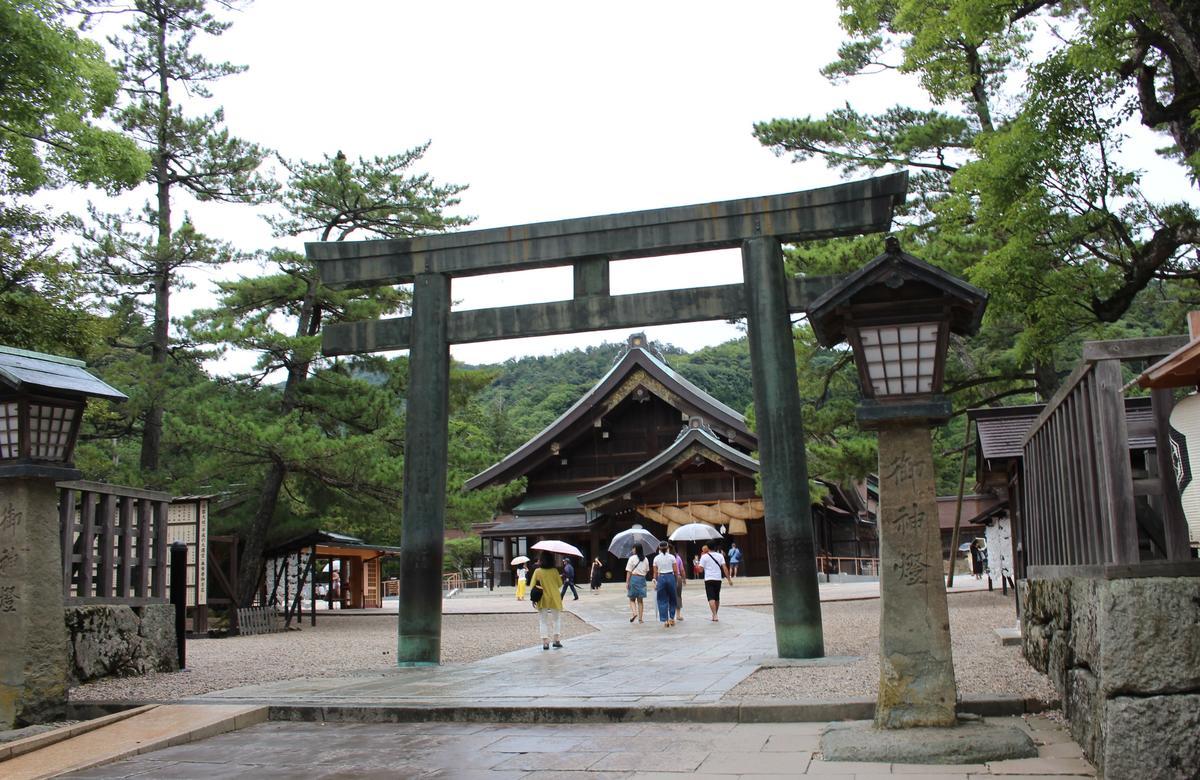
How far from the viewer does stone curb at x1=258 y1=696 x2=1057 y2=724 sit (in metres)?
6.35

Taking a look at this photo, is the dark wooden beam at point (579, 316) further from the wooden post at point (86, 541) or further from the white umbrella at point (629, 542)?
the white umbrella at point (629, 542)

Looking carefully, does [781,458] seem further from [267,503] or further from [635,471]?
[635,471]

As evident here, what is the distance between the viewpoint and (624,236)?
35.2ft

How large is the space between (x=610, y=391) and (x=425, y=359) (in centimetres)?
2342

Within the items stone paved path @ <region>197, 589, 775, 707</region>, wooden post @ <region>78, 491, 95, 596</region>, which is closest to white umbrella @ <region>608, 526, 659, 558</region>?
stone paved path @ <region>197, 589, 775, 707</region>

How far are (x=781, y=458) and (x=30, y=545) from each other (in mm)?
6690

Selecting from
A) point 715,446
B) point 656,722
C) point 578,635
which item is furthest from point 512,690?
point 715,446

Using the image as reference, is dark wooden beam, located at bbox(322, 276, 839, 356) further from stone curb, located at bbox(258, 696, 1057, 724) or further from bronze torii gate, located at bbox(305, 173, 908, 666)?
stone curb, located at bbox(258, 696, 1057, 724)

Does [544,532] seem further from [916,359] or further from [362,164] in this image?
[916,359]

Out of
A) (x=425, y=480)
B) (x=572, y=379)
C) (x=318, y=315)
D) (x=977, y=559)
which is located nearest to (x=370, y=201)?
(x=318, y=315)

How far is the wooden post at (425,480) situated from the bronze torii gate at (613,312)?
13 millimetres

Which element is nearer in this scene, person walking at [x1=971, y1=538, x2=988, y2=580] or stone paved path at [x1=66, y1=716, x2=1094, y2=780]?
stone paved path at [x1=66, y1=716, x2=1094, y2=780]


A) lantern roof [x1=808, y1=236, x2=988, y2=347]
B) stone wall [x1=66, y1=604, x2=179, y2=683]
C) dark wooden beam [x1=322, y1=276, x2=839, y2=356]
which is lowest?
stone wall [x1=66, y1=604, x2=179, y2=683]

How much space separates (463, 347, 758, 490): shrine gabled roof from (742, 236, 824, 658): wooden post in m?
21.9
